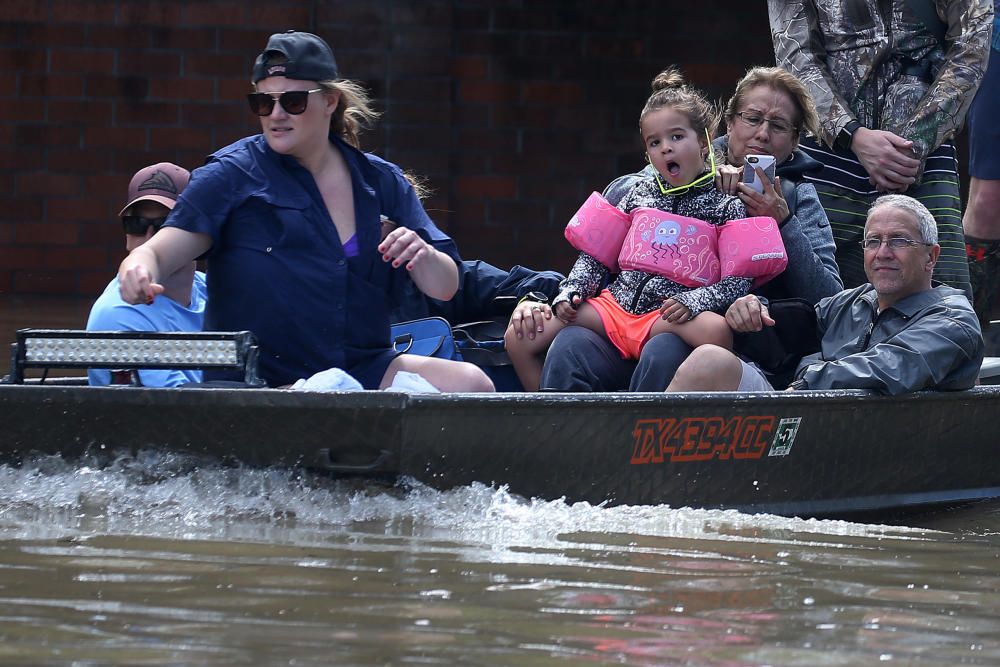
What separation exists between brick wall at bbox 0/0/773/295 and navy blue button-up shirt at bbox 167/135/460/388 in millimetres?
5622

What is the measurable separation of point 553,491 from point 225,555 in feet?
3.37

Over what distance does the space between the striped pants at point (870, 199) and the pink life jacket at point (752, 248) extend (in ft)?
2.69

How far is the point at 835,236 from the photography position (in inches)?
219

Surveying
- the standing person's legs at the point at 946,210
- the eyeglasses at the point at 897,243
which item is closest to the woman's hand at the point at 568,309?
the eyeglasses at the point at 897,243

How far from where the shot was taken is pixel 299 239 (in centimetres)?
431

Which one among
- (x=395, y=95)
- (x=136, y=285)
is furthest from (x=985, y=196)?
(x=395, y=95)

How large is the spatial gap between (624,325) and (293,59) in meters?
1.29

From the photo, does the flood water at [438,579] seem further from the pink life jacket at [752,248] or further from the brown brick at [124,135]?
the brown brick at [124,135]

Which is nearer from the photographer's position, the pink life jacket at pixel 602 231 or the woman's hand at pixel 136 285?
the woman's hand at pixel 136 285

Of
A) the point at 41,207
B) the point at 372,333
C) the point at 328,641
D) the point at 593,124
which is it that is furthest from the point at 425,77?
the point at 328,641

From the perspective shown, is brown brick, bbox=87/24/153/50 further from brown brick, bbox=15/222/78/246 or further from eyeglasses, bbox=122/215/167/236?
eyeglasses, bbox=122/215/167/236

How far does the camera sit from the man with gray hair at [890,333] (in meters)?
4.64

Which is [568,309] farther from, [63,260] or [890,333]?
[63,260]

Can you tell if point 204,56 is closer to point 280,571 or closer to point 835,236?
point 835,236
